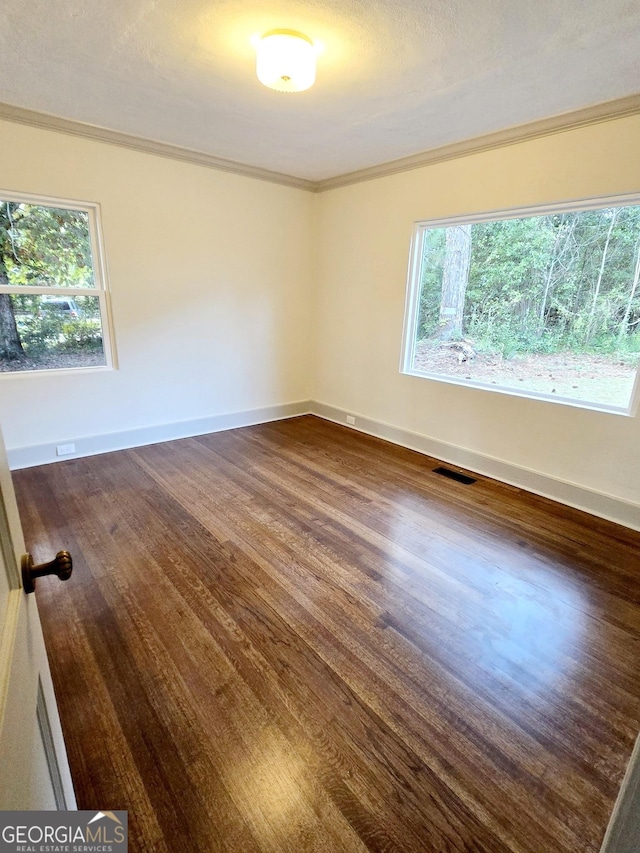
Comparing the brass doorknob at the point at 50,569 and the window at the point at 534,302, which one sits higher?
the window at the point at 534,302

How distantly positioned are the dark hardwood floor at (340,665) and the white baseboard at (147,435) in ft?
1.39

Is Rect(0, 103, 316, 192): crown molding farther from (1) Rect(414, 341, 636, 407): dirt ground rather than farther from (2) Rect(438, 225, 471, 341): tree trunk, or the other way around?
(1) Rect(414, 341, 636, 407): dirt ground

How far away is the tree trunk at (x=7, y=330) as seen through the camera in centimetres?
319

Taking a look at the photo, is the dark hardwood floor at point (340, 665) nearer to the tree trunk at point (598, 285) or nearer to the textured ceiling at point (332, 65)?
the tree trunk at point (598, 285)

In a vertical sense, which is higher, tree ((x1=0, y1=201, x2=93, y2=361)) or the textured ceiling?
the textured ceiling

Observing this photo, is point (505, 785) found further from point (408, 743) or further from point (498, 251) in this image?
point (498, 251)

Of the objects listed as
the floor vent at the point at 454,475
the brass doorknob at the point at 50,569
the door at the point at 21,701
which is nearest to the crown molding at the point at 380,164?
the floor vent at the point at 454,475

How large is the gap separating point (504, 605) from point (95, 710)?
6.12ft

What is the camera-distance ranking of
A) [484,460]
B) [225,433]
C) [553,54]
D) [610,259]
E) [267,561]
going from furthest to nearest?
[225,433]
[484,460]
[610,259]
[267,561]
[553,54]

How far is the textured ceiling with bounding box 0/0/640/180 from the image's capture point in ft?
6.09

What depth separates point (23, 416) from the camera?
342 centimetres

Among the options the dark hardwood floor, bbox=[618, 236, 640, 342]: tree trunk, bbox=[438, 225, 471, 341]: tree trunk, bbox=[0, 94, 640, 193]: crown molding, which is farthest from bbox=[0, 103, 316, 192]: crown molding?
bbox=[618, 236, 640, 342]: tree trunk

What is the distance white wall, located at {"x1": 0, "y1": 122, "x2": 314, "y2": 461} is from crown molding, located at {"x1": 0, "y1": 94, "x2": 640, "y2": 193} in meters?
0.07

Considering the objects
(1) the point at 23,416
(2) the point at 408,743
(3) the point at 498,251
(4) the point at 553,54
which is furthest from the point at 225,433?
(4) the point at 553,54
